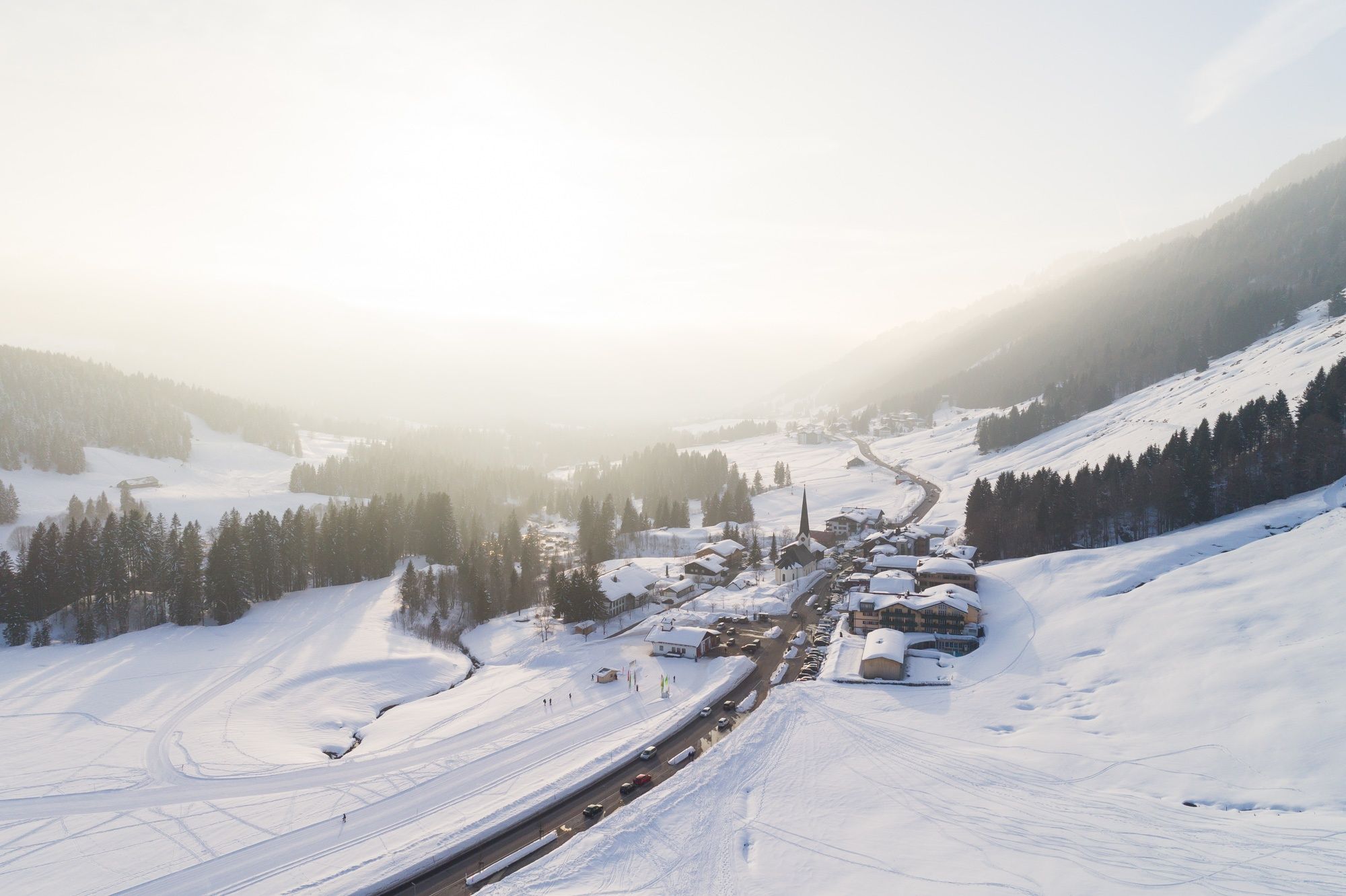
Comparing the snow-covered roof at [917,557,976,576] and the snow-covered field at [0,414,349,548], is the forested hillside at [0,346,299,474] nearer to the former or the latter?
the snow-covered field at [0,414,349,548]

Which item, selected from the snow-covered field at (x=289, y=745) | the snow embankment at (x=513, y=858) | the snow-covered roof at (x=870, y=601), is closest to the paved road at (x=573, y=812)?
the snow embankment at (x=513, y=858)

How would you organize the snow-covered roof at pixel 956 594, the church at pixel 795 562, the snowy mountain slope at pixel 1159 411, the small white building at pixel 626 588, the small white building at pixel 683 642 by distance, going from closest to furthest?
1. the snow-covered roof at pixel 956 594
2. the small white building at pixel 683 642
3. the small white building at pixel 626 588
4. the church at pixel 795 562
5. the snowy mountain slope at pixel 1159 411

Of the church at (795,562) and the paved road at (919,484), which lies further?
the paved road at (919,484)

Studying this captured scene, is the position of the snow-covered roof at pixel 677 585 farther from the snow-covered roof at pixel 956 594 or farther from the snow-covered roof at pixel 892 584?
the snow-covered roof at pixel 956 594

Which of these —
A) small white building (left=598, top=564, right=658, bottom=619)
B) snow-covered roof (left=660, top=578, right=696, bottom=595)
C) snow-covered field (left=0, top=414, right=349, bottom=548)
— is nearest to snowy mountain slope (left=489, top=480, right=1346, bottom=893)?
small white building (left=598, top=564, right=658, bottom=619)

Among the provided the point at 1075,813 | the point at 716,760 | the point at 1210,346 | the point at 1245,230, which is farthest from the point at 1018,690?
the point at 1245,230

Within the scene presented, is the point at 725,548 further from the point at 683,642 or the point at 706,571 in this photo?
the point at 683,642

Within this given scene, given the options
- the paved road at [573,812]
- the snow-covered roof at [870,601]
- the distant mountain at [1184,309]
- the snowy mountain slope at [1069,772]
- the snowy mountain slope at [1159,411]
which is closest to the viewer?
the snowy mountain slope at [1069,772]

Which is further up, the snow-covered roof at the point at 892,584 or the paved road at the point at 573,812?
the snow-covered roof at the point at 892,584
